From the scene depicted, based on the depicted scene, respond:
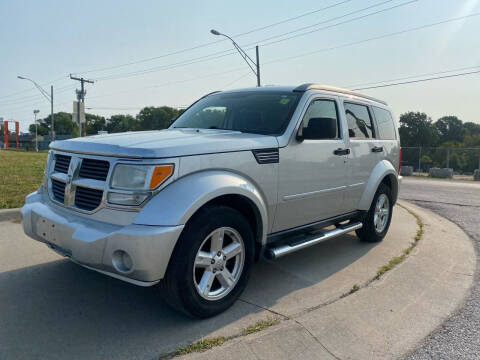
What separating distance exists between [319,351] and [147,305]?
57.1 inches

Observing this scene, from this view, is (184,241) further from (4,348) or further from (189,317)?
(4,348)

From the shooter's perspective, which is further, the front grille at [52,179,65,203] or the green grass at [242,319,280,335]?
the front grille at [52,179,65,203]

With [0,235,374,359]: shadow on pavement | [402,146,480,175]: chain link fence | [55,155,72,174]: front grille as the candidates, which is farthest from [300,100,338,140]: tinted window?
[402,146,480,175]: chain link fence

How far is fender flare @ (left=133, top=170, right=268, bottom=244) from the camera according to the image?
265 cm

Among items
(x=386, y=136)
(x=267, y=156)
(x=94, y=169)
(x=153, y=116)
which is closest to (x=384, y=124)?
(x=386, y=136)

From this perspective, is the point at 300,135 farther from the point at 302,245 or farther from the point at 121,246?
the point at 121,246

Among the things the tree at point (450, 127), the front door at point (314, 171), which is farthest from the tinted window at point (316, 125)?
the tree at point (450, 127)

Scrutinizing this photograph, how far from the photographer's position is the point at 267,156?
11.2 feet

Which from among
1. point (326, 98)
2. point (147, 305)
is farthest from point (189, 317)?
point (326, 98)

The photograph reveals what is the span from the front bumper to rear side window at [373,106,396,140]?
3828mm

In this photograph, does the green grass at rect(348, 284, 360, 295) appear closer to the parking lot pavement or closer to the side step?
the parking lot pavement

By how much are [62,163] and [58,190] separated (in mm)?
239

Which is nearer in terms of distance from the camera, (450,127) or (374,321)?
(374,321)

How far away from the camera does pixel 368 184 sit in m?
4.98
